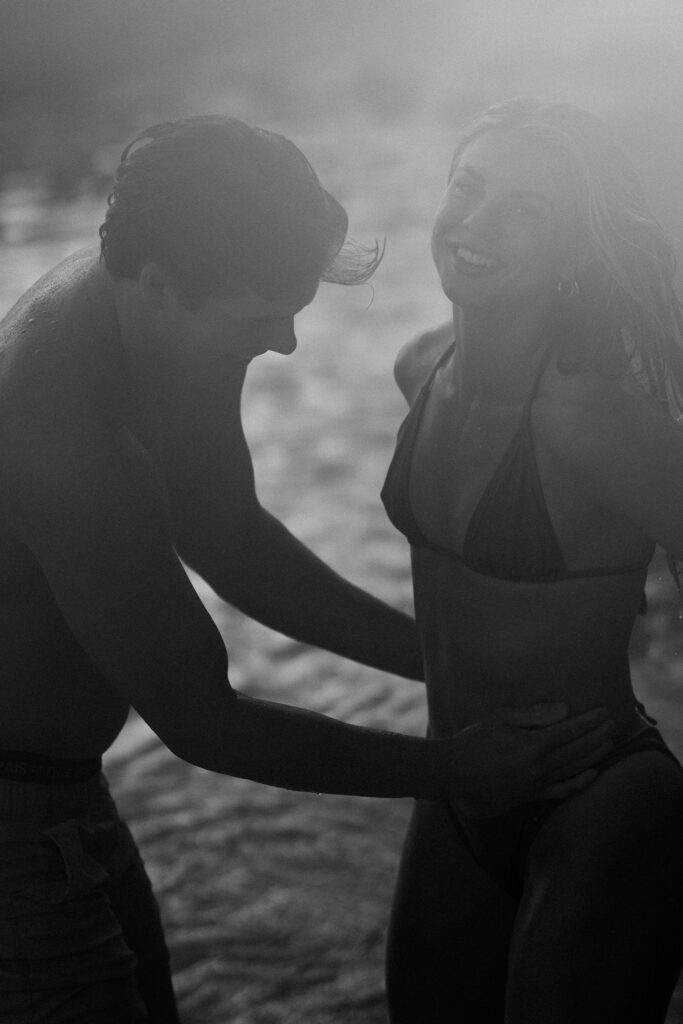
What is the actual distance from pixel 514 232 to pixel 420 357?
0.39m

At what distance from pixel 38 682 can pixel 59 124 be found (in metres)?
8.04

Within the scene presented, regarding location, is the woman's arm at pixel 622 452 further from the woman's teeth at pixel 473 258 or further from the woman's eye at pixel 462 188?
the woman's eye at pixel 462 188

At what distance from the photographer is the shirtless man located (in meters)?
1.80

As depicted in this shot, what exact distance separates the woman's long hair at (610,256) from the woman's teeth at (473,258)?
0.11m

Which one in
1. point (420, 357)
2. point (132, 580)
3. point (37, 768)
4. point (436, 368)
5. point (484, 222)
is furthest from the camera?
point (420, 357)


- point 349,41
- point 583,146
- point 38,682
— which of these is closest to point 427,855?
point 38,682

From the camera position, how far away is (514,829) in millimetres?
2010

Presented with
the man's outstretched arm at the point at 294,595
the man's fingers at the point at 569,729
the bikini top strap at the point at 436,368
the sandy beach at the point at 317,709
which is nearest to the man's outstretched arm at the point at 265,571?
the man's outstretched arm at the point at 294,595

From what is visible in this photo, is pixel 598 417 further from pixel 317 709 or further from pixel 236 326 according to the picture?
pixel 317 709

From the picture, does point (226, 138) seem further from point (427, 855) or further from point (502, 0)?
point (502, 0)

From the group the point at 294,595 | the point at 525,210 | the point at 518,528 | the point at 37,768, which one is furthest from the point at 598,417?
Result: the point at 37,768

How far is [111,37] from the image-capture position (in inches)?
452

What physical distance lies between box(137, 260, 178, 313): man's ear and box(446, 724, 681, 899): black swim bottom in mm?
794

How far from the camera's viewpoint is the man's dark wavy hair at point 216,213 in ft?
5.98
